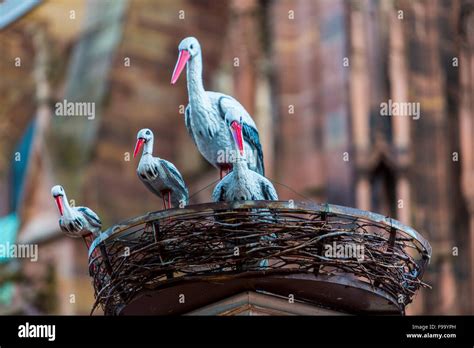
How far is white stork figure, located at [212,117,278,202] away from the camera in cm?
1359

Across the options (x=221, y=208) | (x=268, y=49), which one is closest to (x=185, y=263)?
(x=221, y=208)

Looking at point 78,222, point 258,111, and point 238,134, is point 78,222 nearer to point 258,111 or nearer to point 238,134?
point 238,134

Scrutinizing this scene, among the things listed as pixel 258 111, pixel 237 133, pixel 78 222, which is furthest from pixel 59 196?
pixel 258 111

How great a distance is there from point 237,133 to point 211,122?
0.32 metres

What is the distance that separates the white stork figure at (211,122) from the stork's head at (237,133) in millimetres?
132

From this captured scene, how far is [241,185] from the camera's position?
13602mm

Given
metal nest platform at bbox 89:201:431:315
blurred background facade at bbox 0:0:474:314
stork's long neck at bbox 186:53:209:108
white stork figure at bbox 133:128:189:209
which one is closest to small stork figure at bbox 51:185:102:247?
metal nest platform at bbox 89:201:431:315

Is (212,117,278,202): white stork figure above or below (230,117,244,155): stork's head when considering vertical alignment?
below

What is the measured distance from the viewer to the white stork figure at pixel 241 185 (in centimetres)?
1359

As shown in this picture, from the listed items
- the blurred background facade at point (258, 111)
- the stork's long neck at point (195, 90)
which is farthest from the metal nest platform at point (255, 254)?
the blurred background facade at point (258, 111)

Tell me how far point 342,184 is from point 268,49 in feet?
6.63

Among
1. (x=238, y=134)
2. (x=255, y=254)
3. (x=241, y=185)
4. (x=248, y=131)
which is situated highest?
(x=248, y=131)

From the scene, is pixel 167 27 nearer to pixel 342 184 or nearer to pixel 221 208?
pixel 342 184

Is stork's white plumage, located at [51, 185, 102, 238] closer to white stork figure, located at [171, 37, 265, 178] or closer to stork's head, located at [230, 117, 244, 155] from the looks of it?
Result: white stork figure, located at [171, 37, 265, 178]
